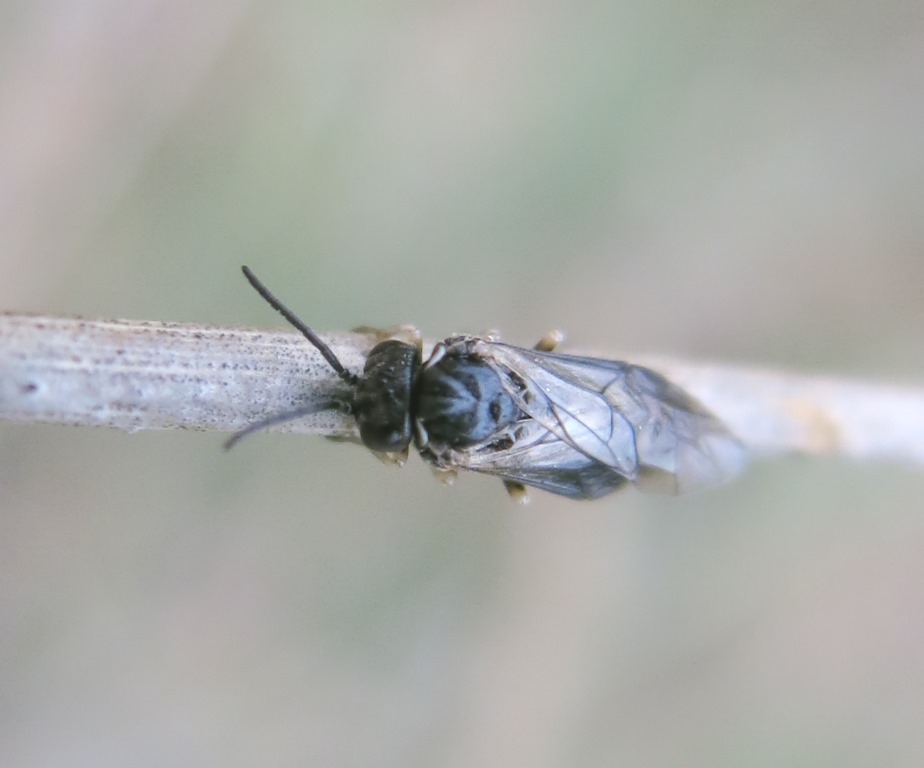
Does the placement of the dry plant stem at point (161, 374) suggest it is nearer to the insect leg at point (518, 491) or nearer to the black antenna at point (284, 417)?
the black antenna at point (284, 417)

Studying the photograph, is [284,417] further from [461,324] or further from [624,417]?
[461,324]

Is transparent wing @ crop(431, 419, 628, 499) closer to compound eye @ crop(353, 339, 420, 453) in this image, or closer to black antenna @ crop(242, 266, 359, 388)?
compound eye @ crop(353, 339, 420, 453)

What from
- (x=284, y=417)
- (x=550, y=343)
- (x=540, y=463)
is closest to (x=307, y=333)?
(x=284, y=417)

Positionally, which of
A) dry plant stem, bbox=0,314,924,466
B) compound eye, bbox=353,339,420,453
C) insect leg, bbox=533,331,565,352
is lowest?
dry plant stem, bbox=0,314,924,466

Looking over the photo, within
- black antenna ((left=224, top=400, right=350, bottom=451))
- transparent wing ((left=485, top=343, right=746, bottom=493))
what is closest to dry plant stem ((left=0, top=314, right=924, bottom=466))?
black antenna ((left=224, top=400, right=350, bottom=451))

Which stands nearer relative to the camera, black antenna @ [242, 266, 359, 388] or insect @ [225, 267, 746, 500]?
black antenna @ [242, 266, 359, 388]

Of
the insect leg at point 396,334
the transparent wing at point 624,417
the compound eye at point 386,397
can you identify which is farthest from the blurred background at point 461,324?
the compound eye at point 386,397

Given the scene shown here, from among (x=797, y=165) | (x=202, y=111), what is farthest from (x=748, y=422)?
(x=202, y=111)

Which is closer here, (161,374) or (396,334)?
(161,374)
